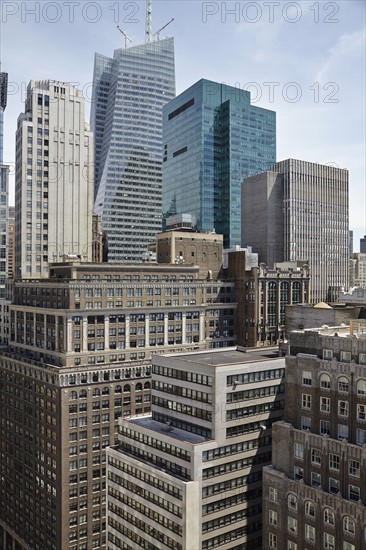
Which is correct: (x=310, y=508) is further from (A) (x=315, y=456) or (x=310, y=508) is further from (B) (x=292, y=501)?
(A) (x=315, y=456)

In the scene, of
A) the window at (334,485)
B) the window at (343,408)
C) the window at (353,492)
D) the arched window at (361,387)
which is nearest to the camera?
the window at (353,492)

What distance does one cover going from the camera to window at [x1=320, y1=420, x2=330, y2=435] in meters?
62.4

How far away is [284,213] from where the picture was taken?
17138 cm

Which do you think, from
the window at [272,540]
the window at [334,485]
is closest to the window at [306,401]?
the window at [334,485]

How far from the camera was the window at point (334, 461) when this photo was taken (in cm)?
6031

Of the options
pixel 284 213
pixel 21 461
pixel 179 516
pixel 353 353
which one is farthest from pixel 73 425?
pixel 284 213

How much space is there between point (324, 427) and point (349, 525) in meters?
10.5

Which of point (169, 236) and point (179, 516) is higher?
point (169, 236)

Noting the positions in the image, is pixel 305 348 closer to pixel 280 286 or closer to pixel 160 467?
pixel 160 467

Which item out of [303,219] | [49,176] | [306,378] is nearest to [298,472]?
[306,378]

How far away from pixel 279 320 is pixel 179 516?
227 ft

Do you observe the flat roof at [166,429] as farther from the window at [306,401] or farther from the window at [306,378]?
the window at [306,378]

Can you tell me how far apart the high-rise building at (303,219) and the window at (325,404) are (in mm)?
107808

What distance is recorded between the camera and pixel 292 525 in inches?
2525
